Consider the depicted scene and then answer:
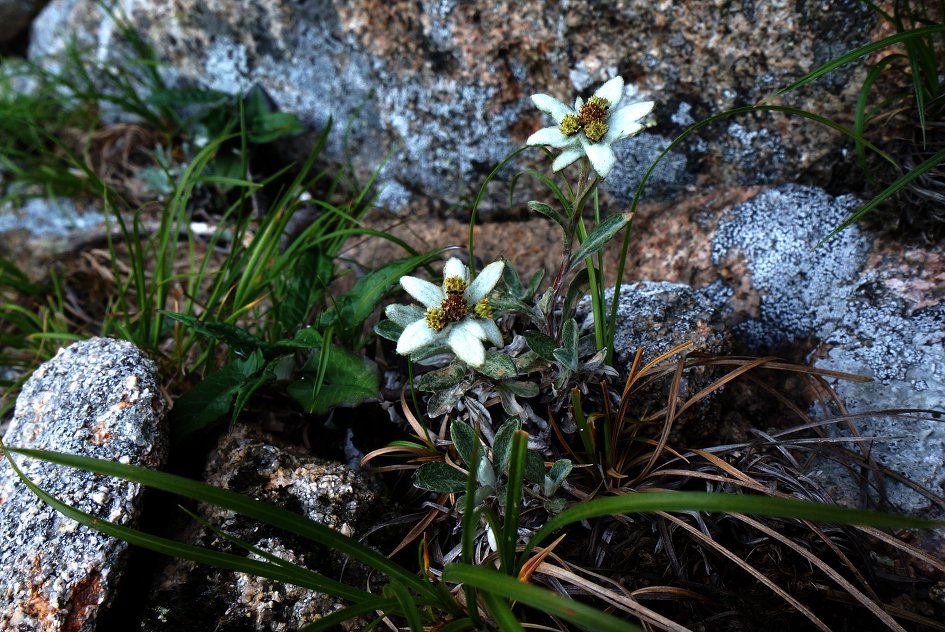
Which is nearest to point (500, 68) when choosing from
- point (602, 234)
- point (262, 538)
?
point (602, 234)

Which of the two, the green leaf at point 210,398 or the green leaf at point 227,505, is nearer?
the green leaf at point 227,505

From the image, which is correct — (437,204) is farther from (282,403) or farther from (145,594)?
(145,594)

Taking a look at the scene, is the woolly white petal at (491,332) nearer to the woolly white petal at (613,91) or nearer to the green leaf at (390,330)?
the green leaf at (390,330)

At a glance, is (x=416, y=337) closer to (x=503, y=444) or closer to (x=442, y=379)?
(x=442, y=379)

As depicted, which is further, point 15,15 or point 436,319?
point 15,15

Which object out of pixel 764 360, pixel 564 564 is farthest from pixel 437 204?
pixel 564 564

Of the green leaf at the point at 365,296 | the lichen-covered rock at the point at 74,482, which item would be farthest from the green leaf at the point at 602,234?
the lichen-covered rock at the point at 74,482

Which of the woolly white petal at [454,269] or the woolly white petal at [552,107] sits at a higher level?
the woolly white petal at [552,107]
